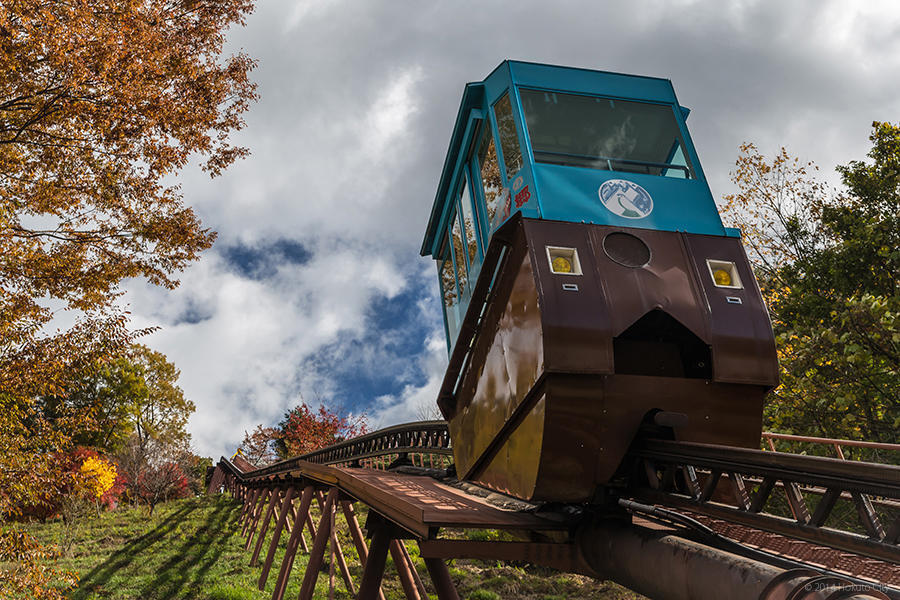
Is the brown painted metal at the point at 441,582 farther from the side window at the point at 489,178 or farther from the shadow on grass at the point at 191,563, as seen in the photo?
the shadow on grass at the point at 191,563

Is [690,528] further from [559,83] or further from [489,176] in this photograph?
[559,83]

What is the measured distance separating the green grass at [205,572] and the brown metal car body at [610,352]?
23.6ft

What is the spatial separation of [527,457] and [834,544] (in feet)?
6.37

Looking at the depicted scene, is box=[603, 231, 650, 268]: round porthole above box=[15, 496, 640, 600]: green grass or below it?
above

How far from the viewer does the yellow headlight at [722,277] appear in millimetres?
4285

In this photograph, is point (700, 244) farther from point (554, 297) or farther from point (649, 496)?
point (649, 496)

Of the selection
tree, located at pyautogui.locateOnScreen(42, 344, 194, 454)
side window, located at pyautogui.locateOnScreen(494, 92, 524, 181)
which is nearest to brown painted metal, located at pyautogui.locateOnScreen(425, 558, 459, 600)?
side window, located at pyautogui.locateOnScreen(494, 92, 524, 181)

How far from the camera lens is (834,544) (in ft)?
8.00

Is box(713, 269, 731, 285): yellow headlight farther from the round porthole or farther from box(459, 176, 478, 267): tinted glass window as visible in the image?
box(459, 176, 478, 267): tinted glass window

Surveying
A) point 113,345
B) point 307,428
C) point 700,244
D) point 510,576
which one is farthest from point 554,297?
point 307,428

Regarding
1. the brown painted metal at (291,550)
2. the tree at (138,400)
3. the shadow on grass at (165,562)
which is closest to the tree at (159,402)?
the tree at (138,400)

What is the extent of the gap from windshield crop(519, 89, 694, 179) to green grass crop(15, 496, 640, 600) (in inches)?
314

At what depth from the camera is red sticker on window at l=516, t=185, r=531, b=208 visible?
14.8 feet

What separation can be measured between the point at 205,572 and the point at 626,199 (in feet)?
38.9
